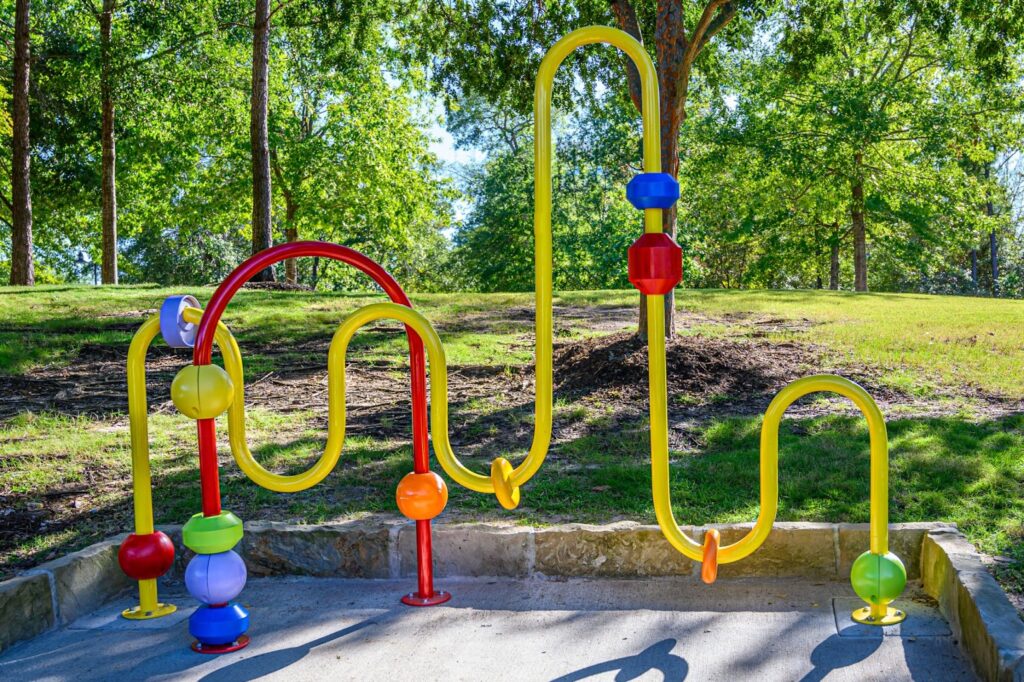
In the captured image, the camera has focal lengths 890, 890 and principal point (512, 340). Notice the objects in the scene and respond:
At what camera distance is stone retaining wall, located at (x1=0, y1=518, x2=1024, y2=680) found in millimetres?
3627

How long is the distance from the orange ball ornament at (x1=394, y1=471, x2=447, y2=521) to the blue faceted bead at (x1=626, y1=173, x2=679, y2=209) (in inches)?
55.3

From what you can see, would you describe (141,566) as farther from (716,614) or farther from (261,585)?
(716,614)

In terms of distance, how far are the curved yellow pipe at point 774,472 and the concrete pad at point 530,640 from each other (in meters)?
0.37

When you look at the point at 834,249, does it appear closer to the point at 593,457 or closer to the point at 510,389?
the point at 510,389

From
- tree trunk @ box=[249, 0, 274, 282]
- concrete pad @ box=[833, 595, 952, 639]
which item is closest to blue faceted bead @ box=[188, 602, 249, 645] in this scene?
concrete pad @ box=[833, 595, 952, 639]

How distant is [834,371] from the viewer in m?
7.74

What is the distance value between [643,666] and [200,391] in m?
1.88

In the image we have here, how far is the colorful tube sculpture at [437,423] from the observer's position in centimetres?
322

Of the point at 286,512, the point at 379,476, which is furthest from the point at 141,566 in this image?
the point at 379,476

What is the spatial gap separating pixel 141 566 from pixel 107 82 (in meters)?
13.5

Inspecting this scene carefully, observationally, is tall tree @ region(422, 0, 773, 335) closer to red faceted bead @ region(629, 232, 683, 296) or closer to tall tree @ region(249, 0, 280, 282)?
tall tree @ region(249, 0, 280, 282)

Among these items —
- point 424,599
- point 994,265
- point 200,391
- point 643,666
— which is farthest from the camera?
point 994,265

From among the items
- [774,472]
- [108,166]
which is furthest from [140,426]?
[108,166]

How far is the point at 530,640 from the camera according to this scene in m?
3.42
